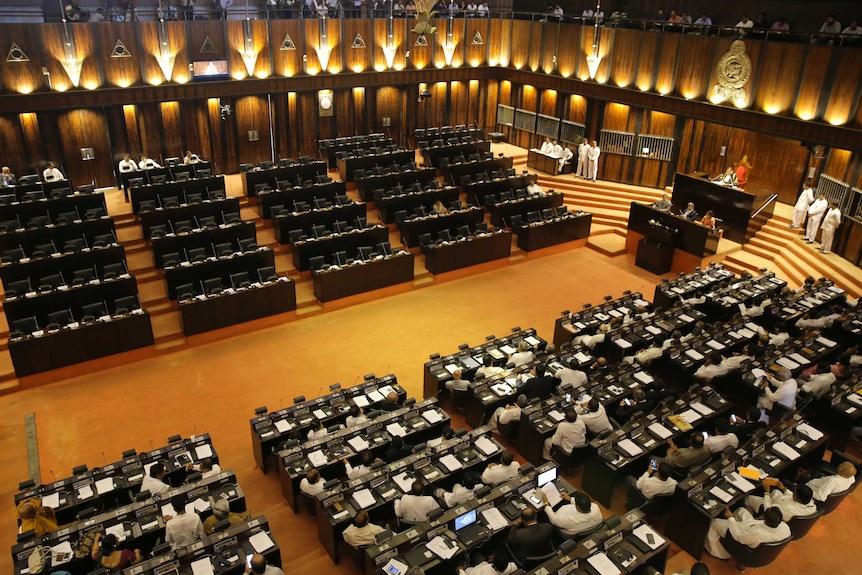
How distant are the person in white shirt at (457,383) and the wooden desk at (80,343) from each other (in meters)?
6.22

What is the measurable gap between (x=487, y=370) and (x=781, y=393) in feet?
15.1

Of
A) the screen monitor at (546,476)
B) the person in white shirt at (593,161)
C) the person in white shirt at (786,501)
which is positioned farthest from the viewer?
the person in white shirt at (593,161)

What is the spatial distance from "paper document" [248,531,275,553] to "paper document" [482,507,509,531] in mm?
2480

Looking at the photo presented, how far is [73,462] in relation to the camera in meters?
10.2

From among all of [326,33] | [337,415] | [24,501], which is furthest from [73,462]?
[326,33]

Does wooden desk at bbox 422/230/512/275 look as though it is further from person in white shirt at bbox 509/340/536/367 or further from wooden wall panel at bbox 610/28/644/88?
wooden wall panel at bbox 610/28/644/88

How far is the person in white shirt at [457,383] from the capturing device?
10656 mm

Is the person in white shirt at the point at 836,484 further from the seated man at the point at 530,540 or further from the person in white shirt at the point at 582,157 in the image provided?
the person in white shirt at the point at 582,157

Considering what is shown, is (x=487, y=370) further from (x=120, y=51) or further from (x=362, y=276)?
(x=120, y=51)

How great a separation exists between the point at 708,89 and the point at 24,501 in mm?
19498

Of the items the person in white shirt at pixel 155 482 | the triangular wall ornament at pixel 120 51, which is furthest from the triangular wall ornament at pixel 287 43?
the person in white shirt at pixel 155 482

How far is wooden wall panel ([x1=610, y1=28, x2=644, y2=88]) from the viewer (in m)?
21.0

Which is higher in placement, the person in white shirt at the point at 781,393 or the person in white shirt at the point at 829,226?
the person in white shirt at the point at 829,226

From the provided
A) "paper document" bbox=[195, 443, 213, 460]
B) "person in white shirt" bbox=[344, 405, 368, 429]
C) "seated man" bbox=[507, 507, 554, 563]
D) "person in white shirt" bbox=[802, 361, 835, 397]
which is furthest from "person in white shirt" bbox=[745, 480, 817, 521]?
"paper document" bbox=[195, 443, 213, 460]
